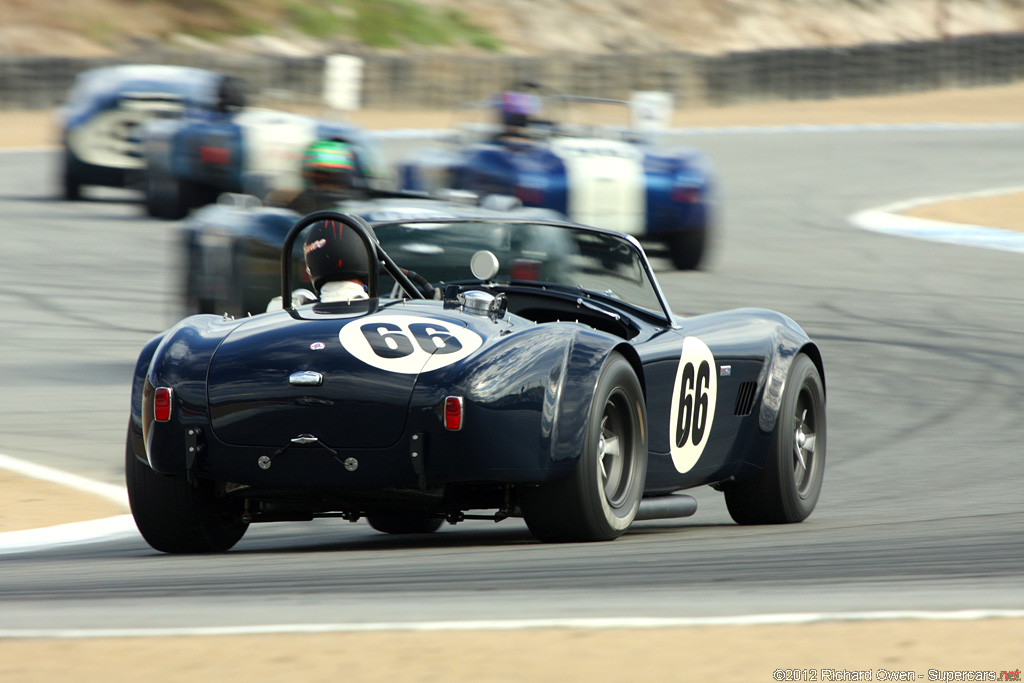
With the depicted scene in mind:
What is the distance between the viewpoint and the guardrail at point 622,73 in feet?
A: 117

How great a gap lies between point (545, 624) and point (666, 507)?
1956mm

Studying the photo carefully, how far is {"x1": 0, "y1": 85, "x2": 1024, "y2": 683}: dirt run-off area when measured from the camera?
11.5ft

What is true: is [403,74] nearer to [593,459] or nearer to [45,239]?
[45,239]

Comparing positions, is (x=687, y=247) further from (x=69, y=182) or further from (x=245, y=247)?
(x=69, y=182)

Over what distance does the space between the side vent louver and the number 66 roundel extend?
6.4 inches

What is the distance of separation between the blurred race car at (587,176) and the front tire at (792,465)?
8244 millimetres

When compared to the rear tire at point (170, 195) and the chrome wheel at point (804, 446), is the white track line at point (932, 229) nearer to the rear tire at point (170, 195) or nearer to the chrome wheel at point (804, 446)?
the rear tire at point (170, 195)

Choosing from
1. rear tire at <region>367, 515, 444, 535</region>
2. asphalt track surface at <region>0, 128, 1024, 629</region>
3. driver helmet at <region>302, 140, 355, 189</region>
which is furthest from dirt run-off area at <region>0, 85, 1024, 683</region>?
driver helmet at <region>302, 140, 355, 189</region>

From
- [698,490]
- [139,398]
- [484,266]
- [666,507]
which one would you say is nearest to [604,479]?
[666,507]

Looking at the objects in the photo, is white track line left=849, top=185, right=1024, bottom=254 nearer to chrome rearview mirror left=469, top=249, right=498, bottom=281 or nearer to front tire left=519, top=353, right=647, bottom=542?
chrome rearview mirror left=469, top=249, right=498, bottom=281

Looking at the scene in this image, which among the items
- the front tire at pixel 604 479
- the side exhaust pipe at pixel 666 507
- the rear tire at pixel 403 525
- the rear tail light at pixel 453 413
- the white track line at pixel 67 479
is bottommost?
the white track line at pixel 67 479

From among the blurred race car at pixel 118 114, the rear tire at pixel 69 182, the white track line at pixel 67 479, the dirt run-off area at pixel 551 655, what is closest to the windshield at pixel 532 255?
the white track line at pixel 67 479

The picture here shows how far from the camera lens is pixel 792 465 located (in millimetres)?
6473

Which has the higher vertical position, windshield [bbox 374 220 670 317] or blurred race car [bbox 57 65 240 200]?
windshield [bbox 374 220 670 317]
